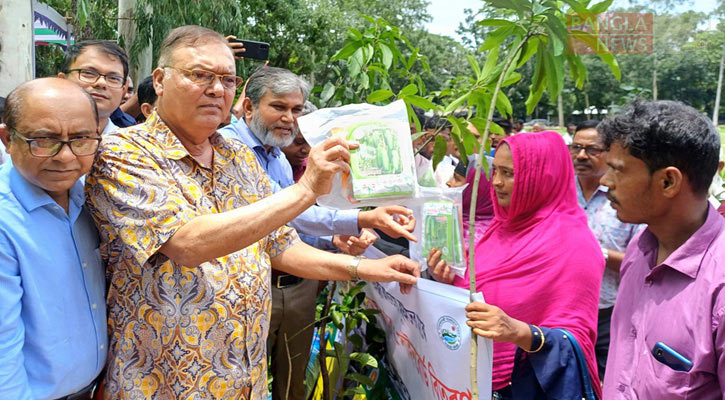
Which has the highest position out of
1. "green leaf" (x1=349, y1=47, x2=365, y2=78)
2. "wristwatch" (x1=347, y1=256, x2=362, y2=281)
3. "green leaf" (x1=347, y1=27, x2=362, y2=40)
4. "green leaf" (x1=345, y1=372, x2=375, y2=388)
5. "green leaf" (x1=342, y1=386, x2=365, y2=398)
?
"green leaf" (x1=347, y1=27, x2=362, y2=40)

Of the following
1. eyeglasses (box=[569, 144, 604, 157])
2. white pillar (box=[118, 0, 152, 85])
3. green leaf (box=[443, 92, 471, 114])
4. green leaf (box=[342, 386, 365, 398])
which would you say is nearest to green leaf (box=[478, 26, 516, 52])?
green leaf (box=[443, 92, 471, 114])

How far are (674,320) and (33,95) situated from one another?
181 cm

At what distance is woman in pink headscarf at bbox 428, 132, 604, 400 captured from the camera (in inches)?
80.1

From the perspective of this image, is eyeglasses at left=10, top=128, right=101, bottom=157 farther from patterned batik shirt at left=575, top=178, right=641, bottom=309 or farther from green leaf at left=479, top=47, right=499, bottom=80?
patterned batik shirt at left=575, top=178, right=641, bottom=309

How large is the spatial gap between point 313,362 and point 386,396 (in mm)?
494

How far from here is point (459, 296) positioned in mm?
2002

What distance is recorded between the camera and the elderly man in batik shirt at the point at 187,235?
155 cm

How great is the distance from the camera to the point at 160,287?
1.64 m

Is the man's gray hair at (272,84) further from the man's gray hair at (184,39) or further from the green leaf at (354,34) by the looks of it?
the man's gray hair at (184,39)

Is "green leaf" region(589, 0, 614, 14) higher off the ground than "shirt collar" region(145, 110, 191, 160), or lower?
Answer: higher

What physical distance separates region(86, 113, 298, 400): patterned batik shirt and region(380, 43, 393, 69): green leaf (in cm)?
122

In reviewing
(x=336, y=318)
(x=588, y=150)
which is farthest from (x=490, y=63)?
(x=588, y=150)

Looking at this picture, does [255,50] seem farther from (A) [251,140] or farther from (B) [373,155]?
(B) [373,155]

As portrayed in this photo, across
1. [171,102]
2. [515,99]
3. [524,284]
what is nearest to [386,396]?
[524,284]
